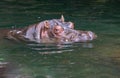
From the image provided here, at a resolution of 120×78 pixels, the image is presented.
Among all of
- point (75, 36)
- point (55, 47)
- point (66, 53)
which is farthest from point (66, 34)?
point (66, 53)

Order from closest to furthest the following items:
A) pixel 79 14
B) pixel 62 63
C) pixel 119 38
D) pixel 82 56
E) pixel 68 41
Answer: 1. pixel 62 63
2. pixel 82 56
3. pixel 68 41
4. pixel 119 38
5. pixel 79 14

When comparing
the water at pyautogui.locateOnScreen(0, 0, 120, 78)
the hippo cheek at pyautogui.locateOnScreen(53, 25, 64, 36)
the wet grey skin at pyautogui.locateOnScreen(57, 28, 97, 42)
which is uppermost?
the hippo cheek at pyautogui.locateOnScreen(53, 25, 64, 36)

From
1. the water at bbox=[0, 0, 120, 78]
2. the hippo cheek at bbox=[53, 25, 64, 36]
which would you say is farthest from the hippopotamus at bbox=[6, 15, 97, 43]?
the water at bbox=[0, 0, 120, 78]

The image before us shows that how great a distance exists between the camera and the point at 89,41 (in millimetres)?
9773

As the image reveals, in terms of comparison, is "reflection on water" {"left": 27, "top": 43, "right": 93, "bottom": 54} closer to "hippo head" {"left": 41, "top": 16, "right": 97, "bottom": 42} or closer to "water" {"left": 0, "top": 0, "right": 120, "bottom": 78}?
"water" {"left": 0, "top": 0, "right": 120, "bottom": 78}

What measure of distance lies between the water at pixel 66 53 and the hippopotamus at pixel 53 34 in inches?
9.7

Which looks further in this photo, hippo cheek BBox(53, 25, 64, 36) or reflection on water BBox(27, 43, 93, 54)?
hippo cheek BBox(53, 25, 64, 36)

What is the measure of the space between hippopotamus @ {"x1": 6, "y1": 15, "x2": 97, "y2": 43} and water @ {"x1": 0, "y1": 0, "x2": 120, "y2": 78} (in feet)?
0.81

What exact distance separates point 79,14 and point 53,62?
20.8 feet

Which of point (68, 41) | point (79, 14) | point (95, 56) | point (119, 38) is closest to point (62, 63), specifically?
point (95, 56)

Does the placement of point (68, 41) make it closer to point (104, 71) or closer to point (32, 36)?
point (32, 36)

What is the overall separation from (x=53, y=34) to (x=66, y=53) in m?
1.11

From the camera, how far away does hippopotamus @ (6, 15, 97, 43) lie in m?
9.77

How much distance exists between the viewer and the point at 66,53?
8789 millimetres
